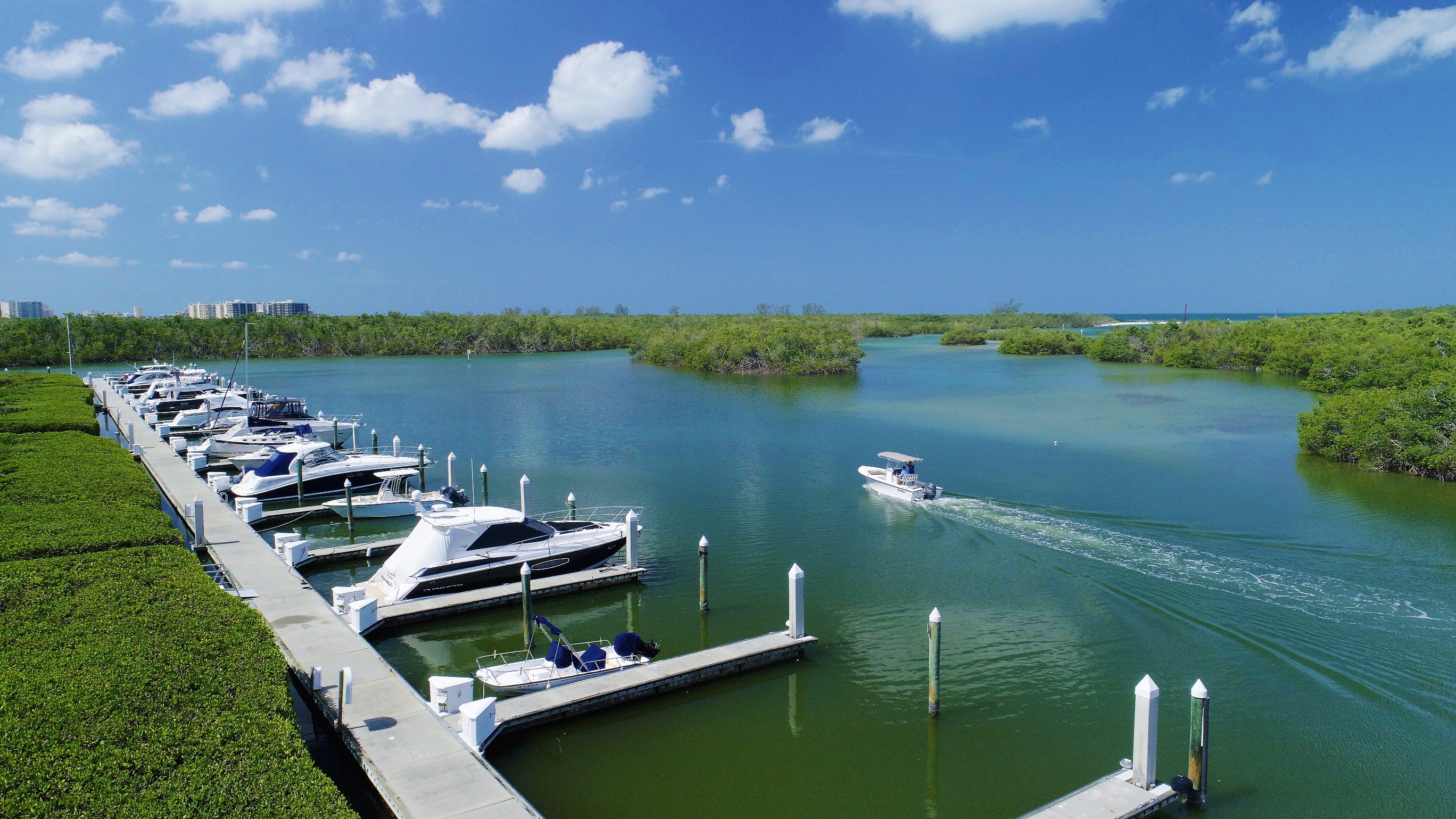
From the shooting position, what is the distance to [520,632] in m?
18.8

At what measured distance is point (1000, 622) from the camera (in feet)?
63.5

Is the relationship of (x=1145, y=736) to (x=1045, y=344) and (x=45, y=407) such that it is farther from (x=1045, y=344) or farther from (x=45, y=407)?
(x=1045, y=344)

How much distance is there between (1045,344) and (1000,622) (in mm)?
112893

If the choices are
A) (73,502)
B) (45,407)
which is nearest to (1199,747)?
(73,502)

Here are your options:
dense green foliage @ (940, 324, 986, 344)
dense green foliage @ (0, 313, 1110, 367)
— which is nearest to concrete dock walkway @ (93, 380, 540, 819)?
dense green foliage @ (0, 313, 1110, 367)

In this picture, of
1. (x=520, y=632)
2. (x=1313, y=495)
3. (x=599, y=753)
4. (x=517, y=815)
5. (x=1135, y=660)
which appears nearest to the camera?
(x=517, y=815)

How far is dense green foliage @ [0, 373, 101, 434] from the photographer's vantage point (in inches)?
1331

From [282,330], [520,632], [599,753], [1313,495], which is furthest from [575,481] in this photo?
[282,330]

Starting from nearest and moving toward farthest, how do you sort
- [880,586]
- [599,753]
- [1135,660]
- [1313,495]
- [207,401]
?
[599,753] < [1135,660] < [880,586] < [1313,495] < [207,401]

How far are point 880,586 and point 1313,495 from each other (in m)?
21.0

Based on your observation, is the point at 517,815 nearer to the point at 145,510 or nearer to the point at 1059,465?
the point at 145,510

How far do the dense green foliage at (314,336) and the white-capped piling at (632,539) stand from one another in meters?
76.2

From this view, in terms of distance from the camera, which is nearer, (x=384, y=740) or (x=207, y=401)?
(x=384, y=740)

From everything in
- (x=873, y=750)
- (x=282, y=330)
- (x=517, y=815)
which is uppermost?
(x=282, y=330)
